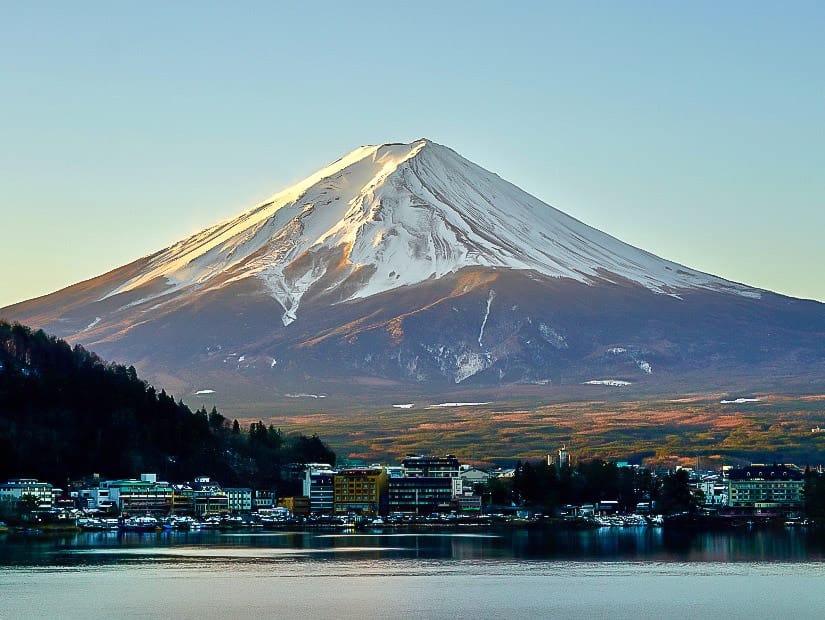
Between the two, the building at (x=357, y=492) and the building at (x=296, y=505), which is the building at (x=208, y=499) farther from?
the building at (x=357, y=492)

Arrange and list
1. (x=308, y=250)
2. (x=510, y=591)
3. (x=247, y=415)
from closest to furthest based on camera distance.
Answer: (x=510, y=591), (x=247, y=415), (x=308, y=250)

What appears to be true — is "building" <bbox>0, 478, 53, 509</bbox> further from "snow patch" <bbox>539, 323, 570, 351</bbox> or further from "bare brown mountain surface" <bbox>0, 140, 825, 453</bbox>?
"snow patch" <bbox>539, 323, 570, 351</bbox>

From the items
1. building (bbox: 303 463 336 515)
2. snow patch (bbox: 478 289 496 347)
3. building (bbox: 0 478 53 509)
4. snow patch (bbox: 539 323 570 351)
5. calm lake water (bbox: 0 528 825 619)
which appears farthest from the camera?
snow patch (bbox: 478 289 496 347)

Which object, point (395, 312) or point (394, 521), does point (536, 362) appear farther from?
point (394, 521)

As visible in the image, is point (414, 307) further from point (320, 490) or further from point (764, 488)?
point (764, 488)

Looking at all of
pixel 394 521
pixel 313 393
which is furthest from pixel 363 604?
pixel 313 393

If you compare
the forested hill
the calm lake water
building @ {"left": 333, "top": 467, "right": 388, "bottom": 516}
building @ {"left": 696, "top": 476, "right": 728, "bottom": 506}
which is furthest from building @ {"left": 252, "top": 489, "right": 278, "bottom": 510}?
building @ {"left": 696, "top": 476, "right": 728, "bottom": 506}
